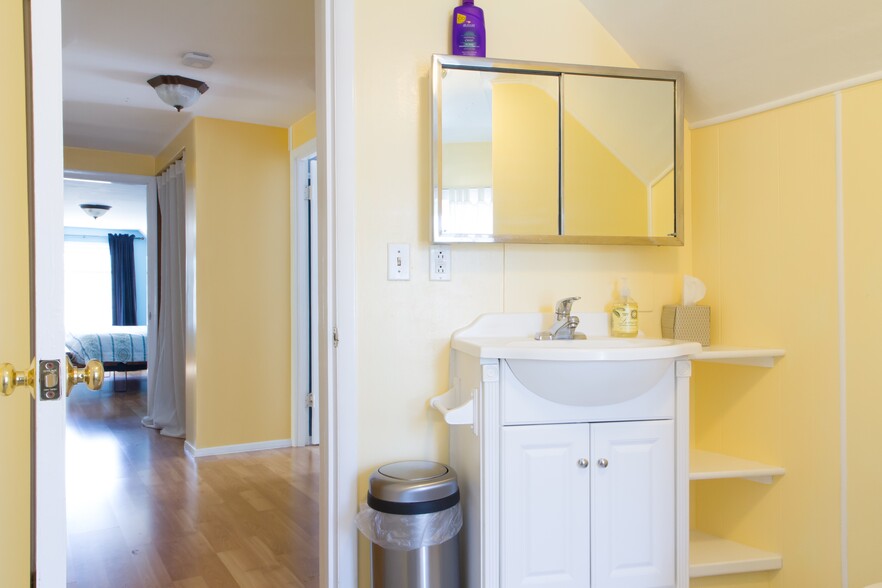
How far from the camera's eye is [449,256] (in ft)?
6.36

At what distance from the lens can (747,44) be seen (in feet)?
6.05

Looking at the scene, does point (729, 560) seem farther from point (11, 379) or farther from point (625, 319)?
point (11, 379)

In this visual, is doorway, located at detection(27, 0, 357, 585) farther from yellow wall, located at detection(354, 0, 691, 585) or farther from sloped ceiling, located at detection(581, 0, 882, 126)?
sloped ceiling, located at detection(581, 0, 882, 126)

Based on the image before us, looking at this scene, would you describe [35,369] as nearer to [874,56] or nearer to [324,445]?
[324,445]

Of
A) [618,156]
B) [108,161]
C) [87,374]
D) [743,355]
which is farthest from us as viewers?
[108,161]

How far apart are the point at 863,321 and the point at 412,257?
131 cm

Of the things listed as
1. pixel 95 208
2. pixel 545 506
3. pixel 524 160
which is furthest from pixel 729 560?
pixel 95 208

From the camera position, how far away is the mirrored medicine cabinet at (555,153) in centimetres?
189

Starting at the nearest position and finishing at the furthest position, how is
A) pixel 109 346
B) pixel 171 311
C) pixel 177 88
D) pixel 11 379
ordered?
pixel 11 379 < pixel 177 88 < pixel 171 311 < pixel 109 346

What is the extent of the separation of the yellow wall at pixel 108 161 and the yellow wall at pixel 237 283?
108 cm

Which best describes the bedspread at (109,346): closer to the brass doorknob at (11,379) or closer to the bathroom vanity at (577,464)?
the bathroom vanity at (577,464)

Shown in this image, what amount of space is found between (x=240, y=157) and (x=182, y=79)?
2.99 feet

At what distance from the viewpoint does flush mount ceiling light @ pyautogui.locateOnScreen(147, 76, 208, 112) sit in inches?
135

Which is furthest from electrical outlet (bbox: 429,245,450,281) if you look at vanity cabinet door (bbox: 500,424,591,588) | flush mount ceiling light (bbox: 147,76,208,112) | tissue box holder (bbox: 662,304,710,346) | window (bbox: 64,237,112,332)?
window (bbox: 64,237,112,332)
